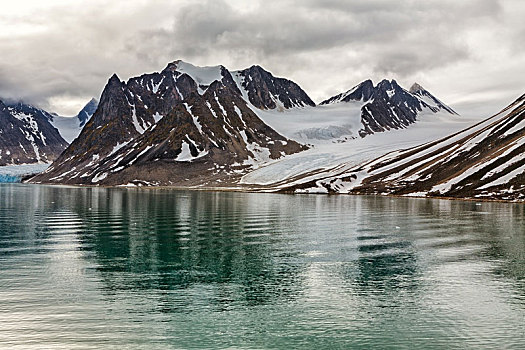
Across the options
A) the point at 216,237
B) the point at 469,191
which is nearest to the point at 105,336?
the point at 216,237

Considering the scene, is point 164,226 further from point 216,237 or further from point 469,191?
point 469,191

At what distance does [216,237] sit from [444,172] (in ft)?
503

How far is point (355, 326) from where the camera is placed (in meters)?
30.4

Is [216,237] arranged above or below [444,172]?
below

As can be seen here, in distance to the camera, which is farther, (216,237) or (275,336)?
(216,237)

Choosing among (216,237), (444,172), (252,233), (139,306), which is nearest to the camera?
(139,306)

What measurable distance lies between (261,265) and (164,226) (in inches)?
1354

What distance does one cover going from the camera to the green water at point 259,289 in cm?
2841

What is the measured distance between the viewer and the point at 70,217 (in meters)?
92.8

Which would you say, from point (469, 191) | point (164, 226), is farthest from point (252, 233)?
point (469, 191)

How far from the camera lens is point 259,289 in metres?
39.0

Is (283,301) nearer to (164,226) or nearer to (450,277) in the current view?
(450,277)

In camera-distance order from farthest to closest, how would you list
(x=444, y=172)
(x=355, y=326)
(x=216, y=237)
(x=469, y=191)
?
(x=444, y=172)
(x=469, y=191)
(x=216, y=237)
(x=355, y=326)

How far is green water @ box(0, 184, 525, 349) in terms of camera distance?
28.4 meters
